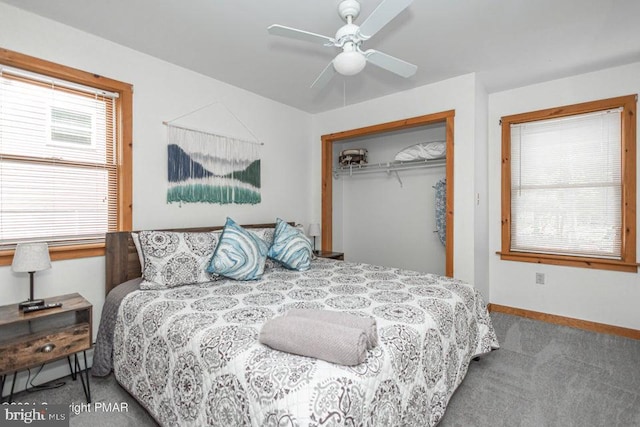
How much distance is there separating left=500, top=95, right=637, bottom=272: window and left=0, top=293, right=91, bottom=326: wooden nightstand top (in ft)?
13.1

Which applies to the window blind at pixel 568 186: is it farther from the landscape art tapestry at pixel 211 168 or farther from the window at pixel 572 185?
the landscape art tapestry at pixel 211 168

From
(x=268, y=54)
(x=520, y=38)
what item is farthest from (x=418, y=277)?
(x=268, y=54)

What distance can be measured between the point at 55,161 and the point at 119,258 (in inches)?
32.4

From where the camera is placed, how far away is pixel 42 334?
5.88 feet

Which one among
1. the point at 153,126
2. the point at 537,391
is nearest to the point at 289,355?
the point at 537,391

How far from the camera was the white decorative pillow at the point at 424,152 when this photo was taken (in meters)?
3.65

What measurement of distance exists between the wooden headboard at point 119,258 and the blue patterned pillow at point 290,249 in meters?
1.08

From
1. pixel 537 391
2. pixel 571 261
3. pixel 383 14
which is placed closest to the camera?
pixel 383 14

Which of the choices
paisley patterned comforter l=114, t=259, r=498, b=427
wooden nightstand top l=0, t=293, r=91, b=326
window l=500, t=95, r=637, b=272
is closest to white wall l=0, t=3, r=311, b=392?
wooden nightstand top l=0, t=293, r=91, b=326

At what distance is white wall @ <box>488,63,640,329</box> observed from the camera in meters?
2.90

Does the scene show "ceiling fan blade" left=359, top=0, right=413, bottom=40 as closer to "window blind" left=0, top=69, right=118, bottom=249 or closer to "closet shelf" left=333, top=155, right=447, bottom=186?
"window blind" left=0, top=69, right=118, bottom=249

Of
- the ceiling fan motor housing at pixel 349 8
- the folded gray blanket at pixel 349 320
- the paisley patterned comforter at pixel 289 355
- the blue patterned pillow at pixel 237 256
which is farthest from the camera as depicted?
the blue patterned pillow at pixel 237 256

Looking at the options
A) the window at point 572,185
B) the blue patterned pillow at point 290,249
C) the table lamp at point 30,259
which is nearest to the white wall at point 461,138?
the window at point 572,185

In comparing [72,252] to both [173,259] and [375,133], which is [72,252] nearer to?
[173,259]
